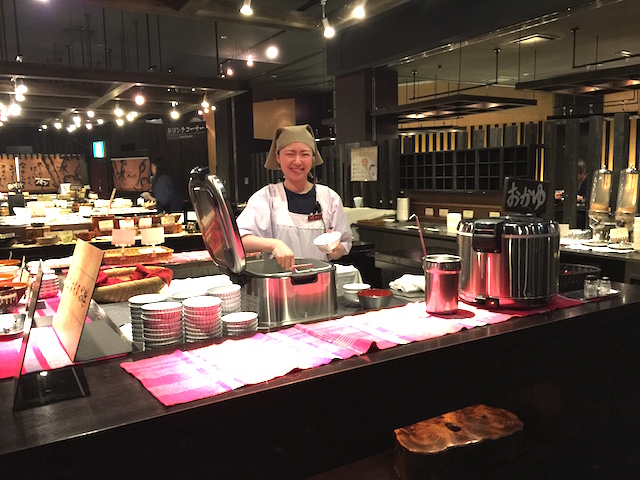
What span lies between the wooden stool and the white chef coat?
1.20m

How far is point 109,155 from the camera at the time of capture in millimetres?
16766

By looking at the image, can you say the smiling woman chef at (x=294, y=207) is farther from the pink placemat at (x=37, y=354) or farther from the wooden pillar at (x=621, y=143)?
the wooden pillar at (x=621, y=143)

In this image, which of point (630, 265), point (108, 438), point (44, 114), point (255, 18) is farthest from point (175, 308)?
point (44, 114)

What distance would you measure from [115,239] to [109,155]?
14.7 meters

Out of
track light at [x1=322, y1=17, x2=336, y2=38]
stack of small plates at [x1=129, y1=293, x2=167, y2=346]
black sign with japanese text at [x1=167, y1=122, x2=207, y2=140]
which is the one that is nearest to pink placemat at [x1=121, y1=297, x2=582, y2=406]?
stack of small plates at [x1=129, y1=293, x2=167, y2=346]

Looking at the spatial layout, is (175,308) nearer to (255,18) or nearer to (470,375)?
(470,375)

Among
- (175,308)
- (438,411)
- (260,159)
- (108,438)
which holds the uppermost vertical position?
(260,159)

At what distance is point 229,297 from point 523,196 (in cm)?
130

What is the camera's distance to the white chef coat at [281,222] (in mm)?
2949

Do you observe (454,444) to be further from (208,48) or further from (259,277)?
(208,48)

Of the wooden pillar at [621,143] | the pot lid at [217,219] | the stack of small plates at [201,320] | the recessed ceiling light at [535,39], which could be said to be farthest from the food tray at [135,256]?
the recessed ceiling light at [535,39]

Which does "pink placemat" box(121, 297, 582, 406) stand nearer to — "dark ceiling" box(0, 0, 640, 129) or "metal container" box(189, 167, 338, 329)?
"metal container" box(189, 167, 338, 329)

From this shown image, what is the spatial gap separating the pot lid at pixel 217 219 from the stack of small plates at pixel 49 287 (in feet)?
2.90

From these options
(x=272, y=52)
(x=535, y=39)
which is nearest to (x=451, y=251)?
(x=535, y=39)
